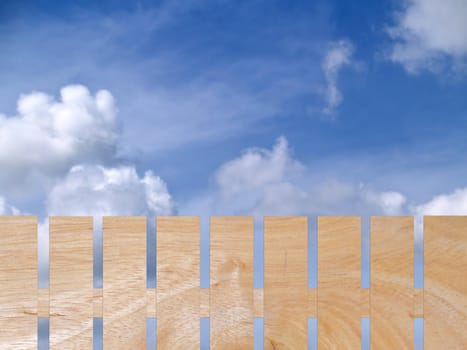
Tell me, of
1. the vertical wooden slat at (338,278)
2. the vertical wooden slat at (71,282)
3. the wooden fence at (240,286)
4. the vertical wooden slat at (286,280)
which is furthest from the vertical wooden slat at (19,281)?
the vertical wooden slat at (338,278)

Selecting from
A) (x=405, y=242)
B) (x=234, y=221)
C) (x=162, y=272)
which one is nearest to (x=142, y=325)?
(x=162, y=272)

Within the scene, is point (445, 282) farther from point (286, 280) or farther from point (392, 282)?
point (286, 280)

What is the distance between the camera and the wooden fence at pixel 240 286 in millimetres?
3377

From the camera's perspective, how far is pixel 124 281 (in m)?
3.38

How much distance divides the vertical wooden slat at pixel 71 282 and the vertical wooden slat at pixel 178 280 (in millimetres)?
495

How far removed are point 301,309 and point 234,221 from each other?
764mm

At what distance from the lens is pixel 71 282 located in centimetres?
340

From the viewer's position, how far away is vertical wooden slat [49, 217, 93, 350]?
3.40 meters

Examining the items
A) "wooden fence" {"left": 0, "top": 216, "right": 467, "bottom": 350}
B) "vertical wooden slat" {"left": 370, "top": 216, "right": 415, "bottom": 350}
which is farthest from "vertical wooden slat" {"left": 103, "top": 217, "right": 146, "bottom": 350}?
"vertical wooden slat" {"left": 370, "top": 216, "right": 415, "bottom": 350}

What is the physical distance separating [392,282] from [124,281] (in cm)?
184

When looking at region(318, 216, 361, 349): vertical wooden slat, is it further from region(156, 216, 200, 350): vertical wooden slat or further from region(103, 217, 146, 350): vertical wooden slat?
region(103, 217, 146, 350): vertical wooden slat

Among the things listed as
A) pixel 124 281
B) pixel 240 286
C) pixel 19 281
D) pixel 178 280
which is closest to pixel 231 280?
pixel 240 286

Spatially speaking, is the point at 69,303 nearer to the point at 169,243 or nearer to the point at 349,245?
the point at 169,243

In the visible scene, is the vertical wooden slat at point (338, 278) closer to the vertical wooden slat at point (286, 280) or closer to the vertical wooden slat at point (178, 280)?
the vertical wooden slat at point (286, 280)
